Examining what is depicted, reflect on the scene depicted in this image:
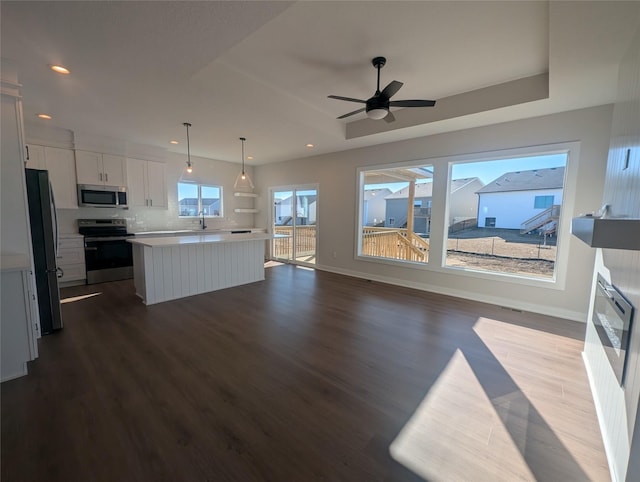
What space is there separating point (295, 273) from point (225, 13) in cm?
474

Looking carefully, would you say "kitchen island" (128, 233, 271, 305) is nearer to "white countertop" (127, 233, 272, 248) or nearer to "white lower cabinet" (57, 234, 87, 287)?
"white countertop" (127, 233, 272, 248)

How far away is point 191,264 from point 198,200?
310cm

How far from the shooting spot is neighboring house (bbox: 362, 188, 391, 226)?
554cm

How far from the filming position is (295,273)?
5.94 metres

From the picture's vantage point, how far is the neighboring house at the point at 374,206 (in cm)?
554

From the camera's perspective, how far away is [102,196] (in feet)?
16.6

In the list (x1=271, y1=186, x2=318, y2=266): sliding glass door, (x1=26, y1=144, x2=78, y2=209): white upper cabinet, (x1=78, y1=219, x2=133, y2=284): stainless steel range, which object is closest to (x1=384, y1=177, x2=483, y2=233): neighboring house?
(x1=271, y1=186, x2=318, y2=266): sliding glass door

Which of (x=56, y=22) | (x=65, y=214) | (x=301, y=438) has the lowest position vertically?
(x=301, y=438)

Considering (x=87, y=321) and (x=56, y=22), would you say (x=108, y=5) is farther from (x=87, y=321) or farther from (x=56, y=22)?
(x=87, y=321)

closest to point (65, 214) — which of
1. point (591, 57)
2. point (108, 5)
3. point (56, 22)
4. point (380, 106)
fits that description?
point (56, 22)

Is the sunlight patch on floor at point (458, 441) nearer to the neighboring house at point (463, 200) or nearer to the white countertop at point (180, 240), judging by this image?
the neighboring house at point (463, 200)

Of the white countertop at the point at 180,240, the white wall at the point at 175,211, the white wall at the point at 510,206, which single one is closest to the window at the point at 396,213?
the white wall at the point at 510,206

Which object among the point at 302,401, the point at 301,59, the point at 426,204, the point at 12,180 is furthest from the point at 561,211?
the point at 12,180

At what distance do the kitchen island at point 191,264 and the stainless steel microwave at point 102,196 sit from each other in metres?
1.57
